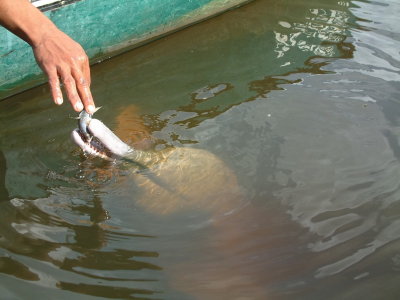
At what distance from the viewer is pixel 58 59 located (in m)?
2.53

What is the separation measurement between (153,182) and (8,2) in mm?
1426

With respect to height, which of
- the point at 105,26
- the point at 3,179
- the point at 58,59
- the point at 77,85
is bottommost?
the point at 3,179

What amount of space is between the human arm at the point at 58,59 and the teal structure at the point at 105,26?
177 cm

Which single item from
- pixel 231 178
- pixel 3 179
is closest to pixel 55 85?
pixel 3 179

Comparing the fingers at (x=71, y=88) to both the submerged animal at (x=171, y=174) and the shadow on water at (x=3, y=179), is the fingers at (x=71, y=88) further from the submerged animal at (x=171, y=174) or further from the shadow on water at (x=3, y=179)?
the shadow on water at (x=3, y=179)

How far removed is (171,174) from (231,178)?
416 mm

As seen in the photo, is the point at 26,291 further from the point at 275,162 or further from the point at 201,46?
the point at 201,46

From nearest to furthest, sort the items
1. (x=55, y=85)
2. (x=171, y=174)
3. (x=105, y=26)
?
(x=55, y=85) → (x=171, y=174) → (x=105, y=26)

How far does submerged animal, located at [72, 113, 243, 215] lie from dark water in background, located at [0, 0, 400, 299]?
2cm

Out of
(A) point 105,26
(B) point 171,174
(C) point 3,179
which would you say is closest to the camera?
(C) point 3,179

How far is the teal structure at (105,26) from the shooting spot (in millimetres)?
4453

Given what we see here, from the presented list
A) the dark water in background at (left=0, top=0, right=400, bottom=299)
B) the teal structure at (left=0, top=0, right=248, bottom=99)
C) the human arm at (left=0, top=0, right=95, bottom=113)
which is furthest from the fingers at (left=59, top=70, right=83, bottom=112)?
the teal structure at (left=0, top=0, right=248, bottom=99)

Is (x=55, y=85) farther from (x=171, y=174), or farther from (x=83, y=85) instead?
(x=171, y=174)

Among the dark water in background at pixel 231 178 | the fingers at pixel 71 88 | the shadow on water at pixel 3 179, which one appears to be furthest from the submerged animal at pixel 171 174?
the fingers at pixel 71 88
